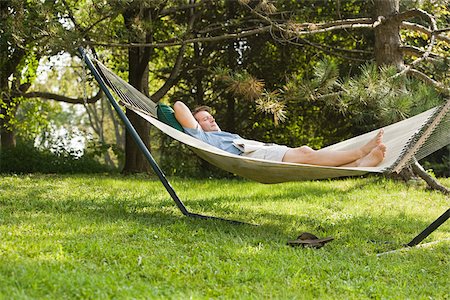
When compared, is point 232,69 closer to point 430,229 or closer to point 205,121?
point 205,121

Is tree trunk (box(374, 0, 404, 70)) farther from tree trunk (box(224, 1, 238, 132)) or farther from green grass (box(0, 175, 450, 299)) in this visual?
tree trunk (box(224, 1, 238, 132))

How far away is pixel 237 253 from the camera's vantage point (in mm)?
2977

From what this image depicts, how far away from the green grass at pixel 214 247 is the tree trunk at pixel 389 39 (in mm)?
1326

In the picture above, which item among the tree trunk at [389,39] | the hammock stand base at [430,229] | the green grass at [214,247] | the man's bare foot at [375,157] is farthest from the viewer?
the tree trunk at [389,39]

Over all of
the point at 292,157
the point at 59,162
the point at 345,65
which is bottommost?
the point at 59,162

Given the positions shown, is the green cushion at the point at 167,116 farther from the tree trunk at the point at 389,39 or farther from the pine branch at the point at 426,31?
the pine branch at the point at 426,31

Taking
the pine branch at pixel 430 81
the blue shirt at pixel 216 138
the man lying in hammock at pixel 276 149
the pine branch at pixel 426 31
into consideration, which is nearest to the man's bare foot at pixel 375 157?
the man lying in hammock at pixel 276 149

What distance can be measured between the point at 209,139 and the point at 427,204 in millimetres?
1947

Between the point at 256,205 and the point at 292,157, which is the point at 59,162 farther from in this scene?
the point at 292,157

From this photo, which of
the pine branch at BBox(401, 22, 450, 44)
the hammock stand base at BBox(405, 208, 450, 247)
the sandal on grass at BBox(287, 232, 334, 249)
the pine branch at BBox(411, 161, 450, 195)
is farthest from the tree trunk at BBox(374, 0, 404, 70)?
the sandal on grass at BBox(287, 232, 334, 249)

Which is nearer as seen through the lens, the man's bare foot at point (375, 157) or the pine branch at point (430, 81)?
the man's bare foot at point (375, 157)

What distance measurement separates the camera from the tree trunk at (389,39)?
5.74m

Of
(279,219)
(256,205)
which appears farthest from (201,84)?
(279,219)

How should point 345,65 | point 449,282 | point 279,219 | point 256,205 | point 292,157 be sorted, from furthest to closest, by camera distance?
1. point 345,65
2. point 256,205
3. point 279,219
4. point 292,157
5. point 449,282
